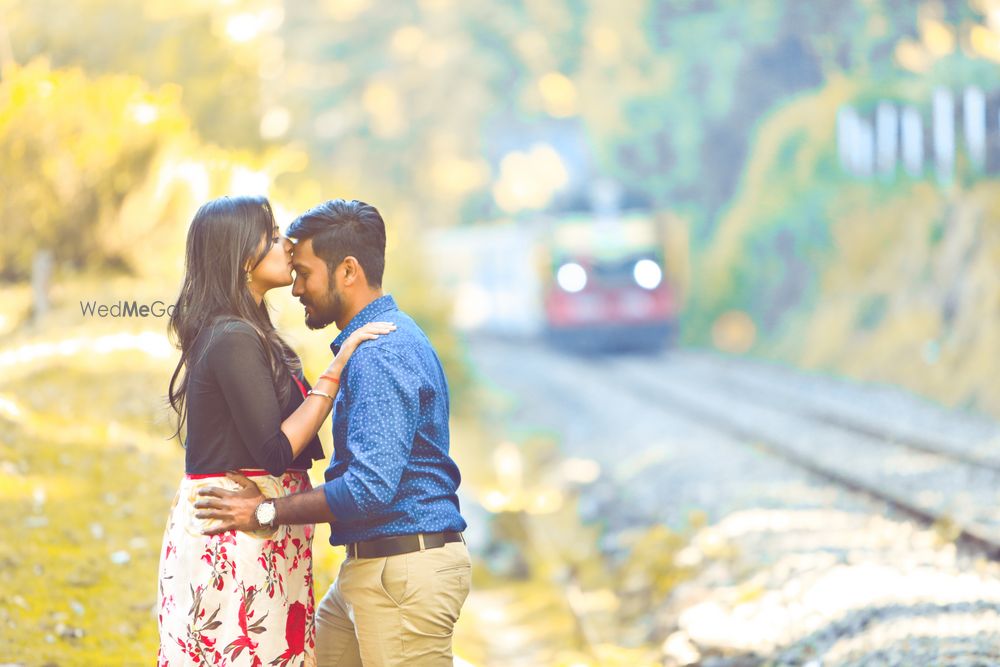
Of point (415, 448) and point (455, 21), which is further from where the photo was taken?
point (455, 21)

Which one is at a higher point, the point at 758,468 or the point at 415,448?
the point at 415,448

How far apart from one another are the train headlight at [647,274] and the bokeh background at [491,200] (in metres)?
0.24

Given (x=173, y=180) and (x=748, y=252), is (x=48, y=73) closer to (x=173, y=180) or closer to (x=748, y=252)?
(x=173, y=180)

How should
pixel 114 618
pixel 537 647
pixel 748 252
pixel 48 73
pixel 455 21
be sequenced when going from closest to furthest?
pixel 114 618 < pixel 537 647 < pixel 48 73 < pixel 748 252 < pixel 455 21

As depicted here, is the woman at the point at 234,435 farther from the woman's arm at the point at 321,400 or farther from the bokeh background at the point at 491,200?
the bokeh background at the point at 491,200

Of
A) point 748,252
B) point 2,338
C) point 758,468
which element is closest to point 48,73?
point 2,338

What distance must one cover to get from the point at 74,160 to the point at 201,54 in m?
3.95

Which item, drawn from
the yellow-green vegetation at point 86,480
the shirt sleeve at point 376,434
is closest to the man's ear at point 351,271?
the shirt sleeve at point 376,434

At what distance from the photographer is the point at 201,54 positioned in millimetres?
13430

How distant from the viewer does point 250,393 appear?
3.12m

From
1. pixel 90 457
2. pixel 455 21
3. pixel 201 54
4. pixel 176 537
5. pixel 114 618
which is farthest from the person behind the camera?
pixel 455 21

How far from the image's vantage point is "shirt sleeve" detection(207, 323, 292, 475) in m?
3.12

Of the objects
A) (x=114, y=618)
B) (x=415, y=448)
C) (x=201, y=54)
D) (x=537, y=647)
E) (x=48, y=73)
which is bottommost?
(x=537, y=647)

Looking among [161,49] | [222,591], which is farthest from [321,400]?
[161,49]
